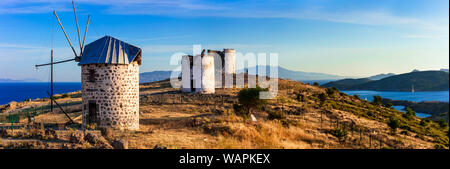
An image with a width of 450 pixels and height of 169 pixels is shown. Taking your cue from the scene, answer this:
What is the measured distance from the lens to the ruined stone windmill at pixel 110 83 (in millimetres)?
12273

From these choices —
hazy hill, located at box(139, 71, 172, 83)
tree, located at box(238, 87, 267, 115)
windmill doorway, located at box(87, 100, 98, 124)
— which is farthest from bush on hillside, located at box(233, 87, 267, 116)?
hazy hill, located at box(139, 71, 172, 83)

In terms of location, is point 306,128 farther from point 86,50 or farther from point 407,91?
point 407,91

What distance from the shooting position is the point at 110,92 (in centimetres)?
1235

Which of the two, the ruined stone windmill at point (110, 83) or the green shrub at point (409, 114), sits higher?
the ruined stone windmill at point (110, 83)

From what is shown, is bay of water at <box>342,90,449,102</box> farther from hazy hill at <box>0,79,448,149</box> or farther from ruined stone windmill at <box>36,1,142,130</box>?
ruined stone windmill at <box>36,1,142,130</box>

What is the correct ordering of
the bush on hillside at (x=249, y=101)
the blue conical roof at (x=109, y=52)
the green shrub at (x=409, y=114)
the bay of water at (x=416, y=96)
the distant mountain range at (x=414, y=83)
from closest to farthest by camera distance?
the blue conical roof at (x=109, y=52), the bush on hillside at (x=249, y=101), the green shrub at (x=409, y=114), the bay of water at (x=416, y=96), the distant mountain range at (x=414, y=83)

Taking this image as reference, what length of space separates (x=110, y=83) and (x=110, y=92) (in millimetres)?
428

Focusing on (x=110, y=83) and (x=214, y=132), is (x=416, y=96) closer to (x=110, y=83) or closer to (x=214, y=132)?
(x=214, y=132)

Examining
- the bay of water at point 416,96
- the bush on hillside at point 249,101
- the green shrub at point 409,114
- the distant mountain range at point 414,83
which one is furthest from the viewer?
the distant mountain range at point 414,83

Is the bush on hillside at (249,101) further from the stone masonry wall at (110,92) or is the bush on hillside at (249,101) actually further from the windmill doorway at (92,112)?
the windmill doorway at (92,112)

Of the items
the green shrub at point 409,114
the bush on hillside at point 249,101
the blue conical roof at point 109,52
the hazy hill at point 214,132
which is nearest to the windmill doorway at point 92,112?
the hazy hill at point 214,132
